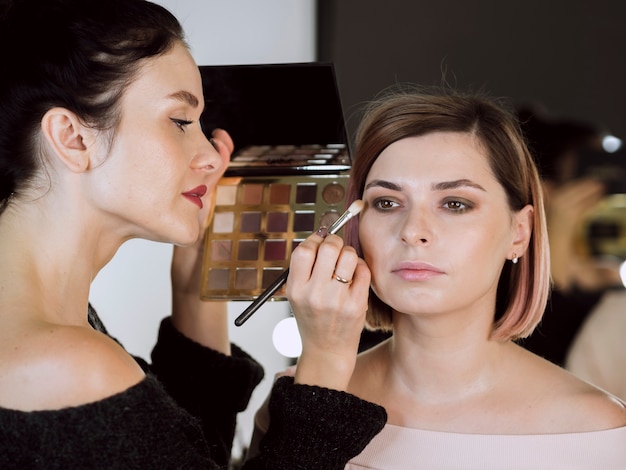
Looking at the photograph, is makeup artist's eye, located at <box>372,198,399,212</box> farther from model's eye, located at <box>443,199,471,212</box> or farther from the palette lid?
the palette lid

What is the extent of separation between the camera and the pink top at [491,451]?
1195 millimetres

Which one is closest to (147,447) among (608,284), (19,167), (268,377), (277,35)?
(19,167)

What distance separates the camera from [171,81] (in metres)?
1.10

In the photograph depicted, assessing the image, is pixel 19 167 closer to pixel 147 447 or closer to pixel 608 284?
pixel 147 447

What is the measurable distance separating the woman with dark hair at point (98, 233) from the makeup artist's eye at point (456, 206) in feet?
0.71

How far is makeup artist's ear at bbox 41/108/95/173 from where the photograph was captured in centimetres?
101

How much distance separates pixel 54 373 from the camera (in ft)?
2.87

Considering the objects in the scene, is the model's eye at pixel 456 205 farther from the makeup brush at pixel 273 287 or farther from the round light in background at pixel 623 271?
the round light in background at pixel 623 271

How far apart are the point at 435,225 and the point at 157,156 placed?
1.36ft

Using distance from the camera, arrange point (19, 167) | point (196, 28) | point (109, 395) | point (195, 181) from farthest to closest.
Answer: point (196, 28) → point (195, 181) → point (19, 167) → point (109, 395)

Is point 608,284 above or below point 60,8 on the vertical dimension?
below

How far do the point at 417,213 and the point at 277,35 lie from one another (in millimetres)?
1030

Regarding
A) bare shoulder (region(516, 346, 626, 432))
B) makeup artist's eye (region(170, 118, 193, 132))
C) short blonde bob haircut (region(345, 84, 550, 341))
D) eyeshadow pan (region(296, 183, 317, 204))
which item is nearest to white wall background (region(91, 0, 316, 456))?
eyeshadow pan (region(296, 183, 317, 204))

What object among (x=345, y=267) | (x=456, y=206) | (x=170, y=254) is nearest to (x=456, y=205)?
(x=456, y=206)
